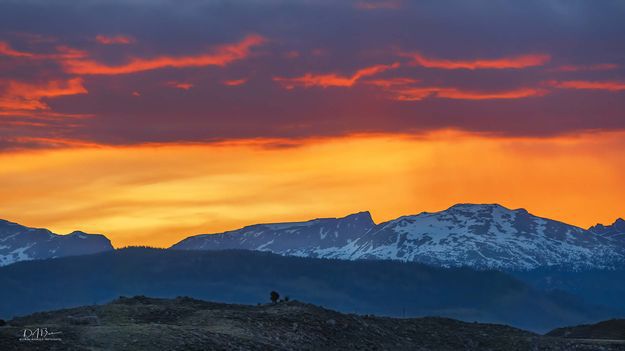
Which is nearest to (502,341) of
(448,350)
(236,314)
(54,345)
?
(448,350)

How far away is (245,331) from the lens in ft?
292

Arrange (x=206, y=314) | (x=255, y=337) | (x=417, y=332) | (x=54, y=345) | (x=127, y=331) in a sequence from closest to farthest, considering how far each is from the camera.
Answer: (x=54, y=345) < (x=127, y=331) < (x=255, y=337) < (x=206, y=314) < (x=417, y=332)

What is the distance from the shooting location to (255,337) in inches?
3445

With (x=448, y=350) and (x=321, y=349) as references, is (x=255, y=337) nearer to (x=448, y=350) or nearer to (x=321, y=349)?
(x=321, y=349)

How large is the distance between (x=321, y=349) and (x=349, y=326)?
772 centimetres

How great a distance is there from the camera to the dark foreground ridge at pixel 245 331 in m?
78.6
